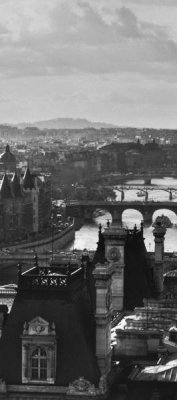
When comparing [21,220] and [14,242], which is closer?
[14,242]

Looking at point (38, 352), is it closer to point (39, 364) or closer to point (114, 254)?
point (39, 364)

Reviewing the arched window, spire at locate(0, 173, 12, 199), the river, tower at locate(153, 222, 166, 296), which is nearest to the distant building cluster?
spire at locate(0, 173, 12, 199)

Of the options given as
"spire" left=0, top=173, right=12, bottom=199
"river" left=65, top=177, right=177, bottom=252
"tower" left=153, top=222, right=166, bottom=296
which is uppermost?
"tower" left=153, top=222, right=166, bottom=296

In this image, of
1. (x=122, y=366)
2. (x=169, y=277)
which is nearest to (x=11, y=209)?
(x=169, y=277)

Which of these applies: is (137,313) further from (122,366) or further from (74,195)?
(74,195)

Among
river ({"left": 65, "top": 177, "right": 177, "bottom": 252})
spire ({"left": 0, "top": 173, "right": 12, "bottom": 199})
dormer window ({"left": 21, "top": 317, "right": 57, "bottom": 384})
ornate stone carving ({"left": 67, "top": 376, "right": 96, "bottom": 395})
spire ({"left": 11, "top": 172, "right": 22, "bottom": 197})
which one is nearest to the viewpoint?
ornate stone carving ({"left": 67, "top": 376, "right": 96, "bottom": 395})

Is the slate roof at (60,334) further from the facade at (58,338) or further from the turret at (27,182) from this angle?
the turret at (27,182)

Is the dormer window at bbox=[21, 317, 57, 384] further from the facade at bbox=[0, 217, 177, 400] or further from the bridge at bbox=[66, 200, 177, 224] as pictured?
the bridge at bbox=[66, 200, 177, 224]

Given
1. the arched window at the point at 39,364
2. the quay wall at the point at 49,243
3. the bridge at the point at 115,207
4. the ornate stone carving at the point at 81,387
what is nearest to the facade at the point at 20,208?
the quay wall at the point at 49,243
